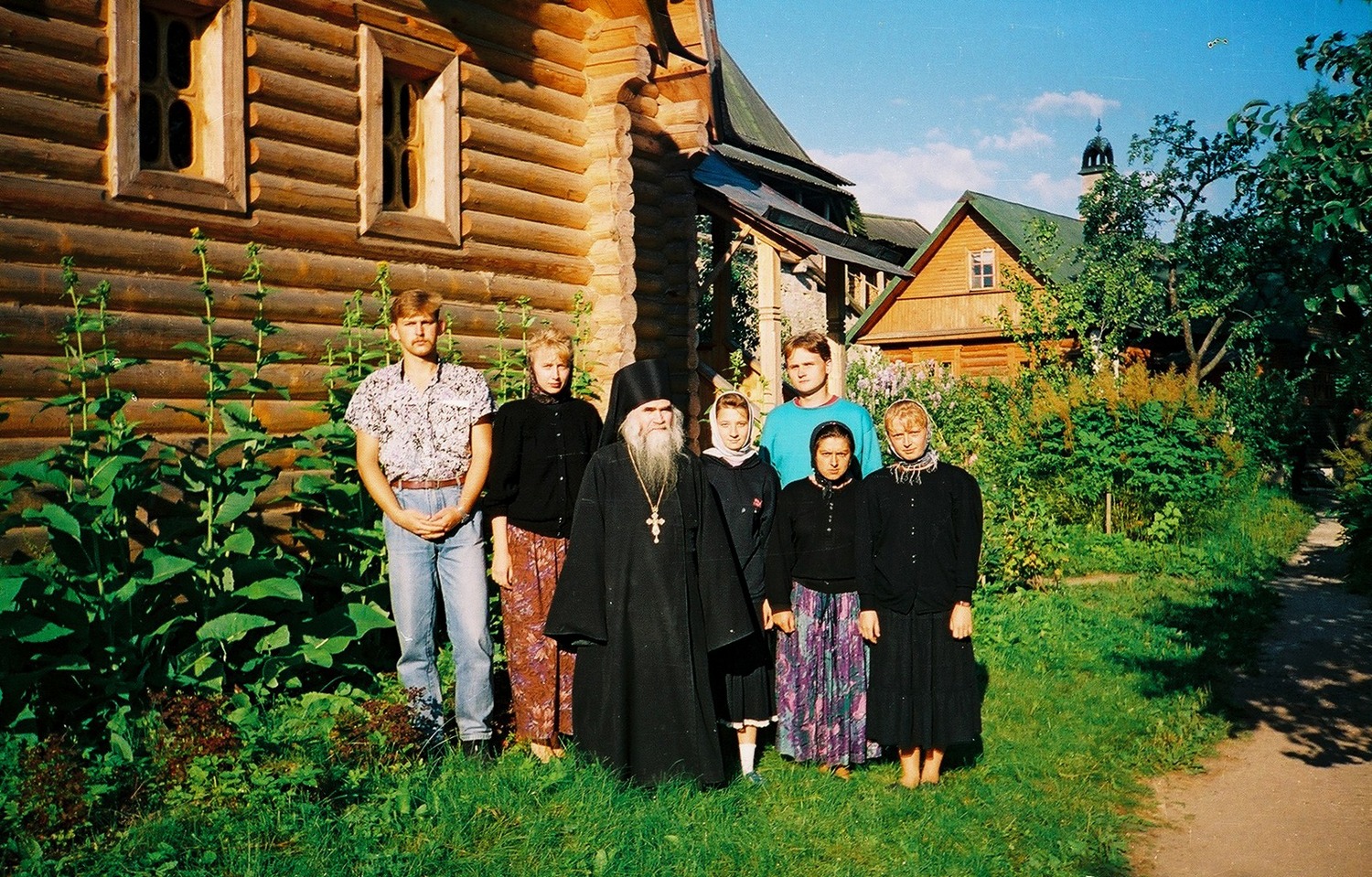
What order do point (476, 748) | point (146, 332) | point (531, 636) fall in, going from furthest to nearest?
point (146, 332) < point (531, 636) < point (476, 748)

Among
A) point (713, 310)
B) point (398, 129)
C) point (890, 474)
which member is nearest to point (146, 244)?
point (398, 129)

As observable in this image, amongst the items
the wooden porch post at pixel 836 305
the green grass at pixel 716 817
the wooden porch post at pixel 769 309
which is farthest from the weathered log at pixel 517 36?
the green grass at pixel 716 817

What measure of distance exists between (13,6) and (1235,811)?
6955 mm

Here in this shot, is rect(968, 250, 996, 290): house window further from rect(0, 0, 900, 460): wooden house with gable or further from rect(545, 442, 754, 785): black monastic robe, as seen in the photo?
rect(545, 442, 754, 785): black monastic robe

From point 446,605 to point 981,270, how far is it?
28981 mm

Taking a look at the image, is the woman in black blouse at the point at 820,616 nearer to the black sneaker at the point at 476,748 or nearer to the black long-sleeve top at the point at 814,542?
the black long-sleeve top at the point at 814,542

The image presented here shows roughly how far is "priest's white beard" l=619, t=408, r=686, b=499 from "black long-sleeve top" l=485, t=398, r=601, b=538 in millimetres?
401

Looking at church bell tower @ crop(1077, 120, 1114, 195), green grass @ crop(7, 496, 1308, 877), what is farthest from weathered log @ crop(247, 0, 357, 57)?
church bell tower @ crop(1077, 120, 1114, 195)

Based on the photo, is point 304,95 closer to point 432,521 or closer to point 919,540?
point 432,521

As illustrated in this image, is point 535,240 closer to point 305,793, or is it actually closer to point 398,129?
point 398,129

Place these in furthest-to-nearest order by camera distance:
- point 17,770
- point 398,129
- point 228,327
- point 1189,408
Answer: point 1189,408, point 398,129, point 228,327, point 17,770

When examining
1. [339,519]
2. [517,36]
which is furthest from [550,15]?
[339,519]

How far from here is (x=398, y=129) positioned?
7.72 m

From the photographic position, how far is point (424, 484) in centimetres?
507
